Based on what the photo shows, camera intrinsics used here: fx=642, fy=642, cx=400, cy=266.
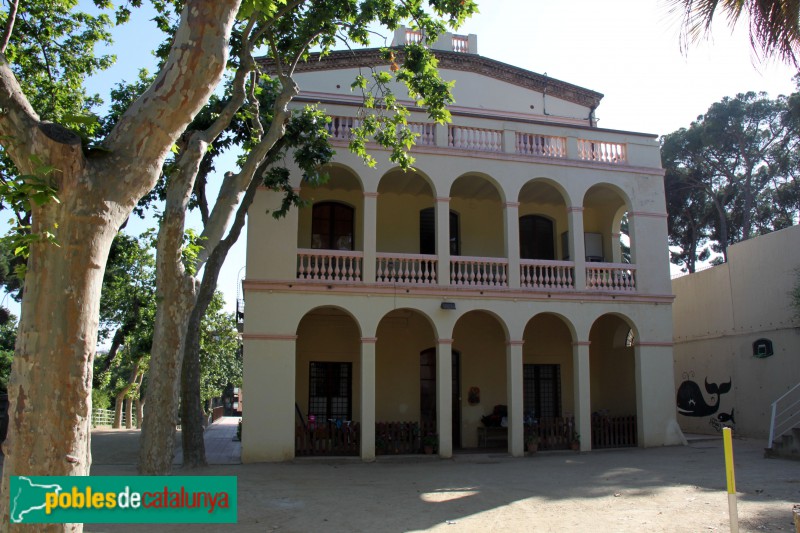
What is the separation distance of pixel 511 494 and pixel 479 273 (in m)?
6.83

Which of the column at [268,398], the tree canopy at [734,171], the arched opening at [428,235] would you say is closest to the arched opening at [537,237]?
the arched opening at [428,235]

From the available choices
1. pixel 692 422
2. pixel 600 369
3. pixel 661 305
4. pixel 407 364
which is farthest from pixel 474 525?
pixel 692 422

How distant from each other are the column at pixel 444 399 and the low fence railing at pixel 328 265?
2.77 meters

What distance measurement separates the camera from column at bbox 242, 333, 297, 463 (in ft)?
48.1

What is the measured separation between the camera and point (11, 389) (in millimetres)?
4715

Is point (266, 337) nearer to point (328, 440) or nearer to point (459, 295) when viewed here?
point (328, 440)

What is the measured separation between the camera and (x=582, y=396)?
16.6 meters

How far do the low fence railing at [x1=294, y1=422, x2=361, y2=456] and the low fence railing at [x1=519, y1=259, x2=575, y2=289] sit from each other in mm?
5822

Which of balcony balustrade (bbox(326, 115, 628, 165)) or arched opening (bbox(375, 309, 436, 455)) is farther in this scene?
arched opening (bbox(375, 309, 436, 455))

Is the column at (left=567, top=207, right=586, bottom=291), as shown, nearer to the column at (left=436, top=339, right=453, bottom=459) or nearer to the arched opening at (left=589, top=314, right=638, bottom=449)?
the arched opening at (left=589, top=314, right=638, bottom=449)

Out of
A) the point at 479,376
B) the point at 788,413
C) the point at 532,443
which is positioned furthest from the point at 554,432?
the point at 788,413

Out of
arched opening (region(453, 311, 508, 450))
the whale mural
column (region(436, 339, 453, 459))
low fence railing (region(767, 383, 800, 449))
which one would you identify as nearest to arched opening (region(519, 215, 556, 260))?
arched opening (region(453, 311, 508, 450))

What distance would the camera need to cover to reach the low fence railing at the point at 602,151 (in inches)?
712

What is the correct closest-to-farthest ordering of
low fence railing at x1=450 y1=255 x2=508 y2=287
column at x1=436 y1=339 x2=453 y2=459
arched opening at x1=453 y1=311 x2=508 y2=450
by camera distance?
column at x1=436 y1=339 x2=453 y2=459 → low fence railing at x1=450 y1=255 x2=508 y2=287 → arched opening at x1=453 y1=311 x2=508 y2=450
